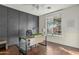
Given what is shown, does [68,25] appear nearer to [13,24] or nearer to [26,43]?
[26,43]

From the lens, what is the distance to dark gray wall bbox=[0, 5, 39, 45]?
199cm

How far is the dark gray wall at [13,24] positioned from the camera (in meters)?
1.99

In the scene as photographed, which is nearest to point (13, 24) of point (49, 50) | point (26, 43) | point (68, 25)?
point (26, 43)

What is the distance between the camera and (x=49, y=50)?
222 cm

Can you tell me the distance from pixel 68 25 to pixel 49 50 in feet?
2.59

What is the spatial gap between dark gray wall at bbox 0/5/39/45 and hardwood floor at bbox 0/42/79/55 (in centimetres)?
19

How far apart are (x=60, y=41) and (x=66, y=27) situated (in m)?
0.38

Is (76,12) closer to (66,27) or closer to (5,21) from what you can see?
(66,27)

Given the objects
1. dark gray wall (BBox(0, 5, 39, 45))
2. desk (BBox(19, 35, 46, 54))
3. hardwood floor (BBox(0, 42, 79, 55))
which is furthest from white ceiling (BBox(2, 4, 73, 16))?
hardwood floor (BBox(0, 42, 79, 55))

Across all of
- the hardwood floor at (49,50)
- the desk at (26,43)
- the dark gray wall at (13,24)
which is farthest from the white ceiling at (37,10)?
the hardwood floor at (49,50)

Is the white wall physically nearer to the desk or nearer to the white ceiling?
the white ceiling

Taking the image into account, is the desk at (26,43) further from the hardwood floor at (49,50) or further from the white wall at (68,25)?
the white wall at (68,25)
